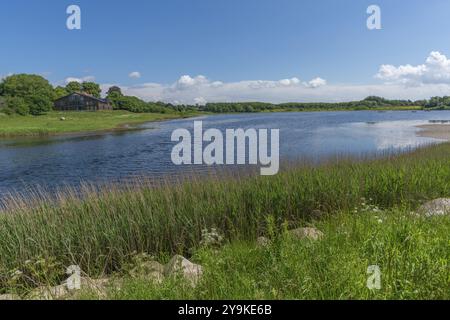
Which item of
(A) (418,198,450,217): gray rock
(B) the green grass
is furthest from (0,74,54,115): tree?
(A) (418,198,450,217): gray rock

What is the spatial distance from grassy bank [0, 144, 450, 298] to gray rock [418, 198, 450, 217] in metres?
0.29

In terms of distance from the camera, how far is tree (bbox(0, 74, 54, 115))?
78750 mm

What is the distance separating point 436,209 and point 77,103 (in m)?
111

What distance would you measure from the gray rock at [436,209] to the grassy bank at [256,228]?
11.5 inches

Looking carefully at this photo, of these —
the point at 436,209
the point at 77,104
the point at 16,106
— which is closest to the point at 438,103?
the point at 77,104

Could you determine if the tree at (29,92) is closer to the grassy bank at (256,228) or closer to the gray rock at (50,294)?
the grassy bank at (256,228)

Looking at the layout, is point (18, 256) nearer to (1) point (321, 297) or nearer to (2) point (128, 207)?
(2) point (128, 207)

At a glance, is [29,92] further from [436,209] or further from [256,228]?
[436,209]

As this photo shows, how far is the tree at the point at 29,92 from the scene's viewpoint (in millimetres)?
78750

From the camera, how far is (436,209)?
18.8ft

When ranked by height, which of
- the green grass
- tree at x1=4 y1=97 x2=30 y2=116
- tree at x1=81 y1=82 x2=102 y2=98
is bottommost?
the green grass

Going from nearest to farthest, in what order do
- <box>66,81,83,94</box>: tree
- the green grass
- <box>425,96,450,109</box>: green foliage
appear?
1. the green grass
2. <box>66,81,83,94</box>: tree
3. <box>425,96,450,109</box>: green foliage

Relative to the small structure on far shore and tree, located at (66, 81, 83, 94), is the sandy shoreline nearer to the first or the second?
the small structure on far shore

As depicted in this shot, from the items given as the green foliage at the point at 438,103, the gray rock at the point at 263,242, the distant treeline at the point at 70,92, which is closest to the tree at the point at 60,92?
the distant treeline at the point at 70,92
